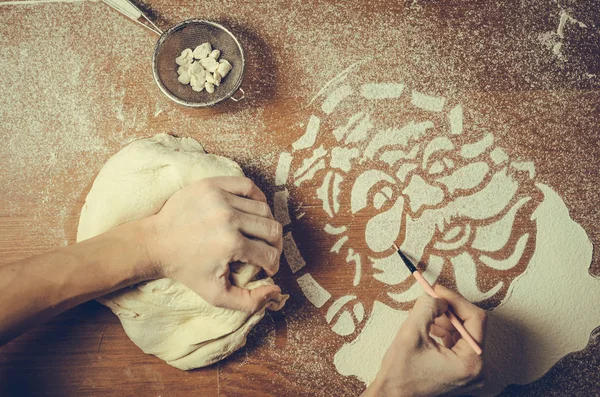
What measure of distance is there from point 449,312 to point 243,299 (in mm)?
442

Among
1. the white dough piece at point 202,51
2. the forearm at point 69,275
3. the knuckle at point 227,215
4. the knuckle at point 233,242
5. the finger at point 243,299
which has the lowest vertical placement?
the forearm at point 69,275

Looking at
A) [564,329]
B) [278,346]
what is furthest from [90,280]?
[564,329]

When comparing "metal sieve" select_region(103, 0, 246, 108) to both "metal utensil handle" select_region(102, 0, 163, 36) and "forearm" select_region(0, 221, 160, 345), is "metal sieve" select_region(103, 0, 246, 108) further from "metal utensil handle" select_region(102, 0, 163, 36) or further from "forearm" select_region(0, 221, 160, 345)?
"forearm" select_region(0, 221, 160, 345)

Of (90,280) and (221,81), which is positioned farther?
(221,81)

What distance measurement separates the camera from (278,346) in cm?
106

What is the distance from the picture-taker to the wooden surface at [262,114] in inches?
40.9

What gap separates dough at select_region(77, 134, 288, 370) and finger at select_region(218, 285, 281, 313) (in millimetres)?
28

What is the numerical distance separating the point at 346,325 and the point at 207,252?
394mm

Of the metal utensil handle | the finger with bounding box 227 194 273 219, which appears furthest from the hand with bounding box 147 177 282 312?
the metal utensil handle

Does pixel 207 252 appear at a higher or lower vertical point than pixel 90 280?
higher

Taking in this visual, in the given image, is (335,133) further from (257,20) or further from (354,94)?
(257,20)

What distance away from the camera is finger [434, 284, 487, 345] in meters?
0.95

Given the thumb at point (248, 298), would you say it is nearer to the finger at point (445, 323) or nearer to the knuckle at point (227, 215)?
the knuckle at point (227, 215)

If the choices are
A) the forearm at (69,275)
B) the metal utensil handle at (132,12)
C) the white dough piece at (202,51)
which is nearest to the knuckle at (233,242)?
the forearm at (69,275)
